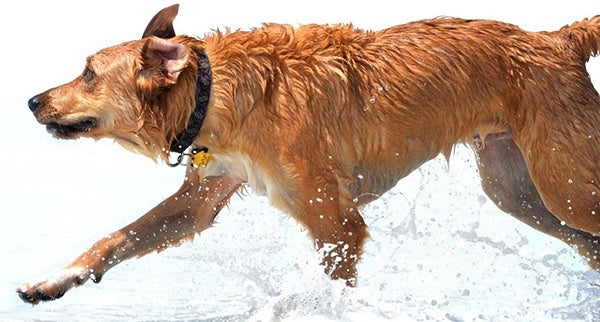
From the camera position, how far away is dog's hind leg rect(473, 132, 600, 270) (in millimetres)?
7828

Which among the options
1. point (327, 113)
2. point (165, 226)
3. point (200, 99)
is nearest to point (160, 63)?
point (200, 99)

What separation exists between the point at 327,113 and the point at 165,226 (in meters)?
1.29

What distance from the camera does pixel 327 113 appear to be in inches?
277

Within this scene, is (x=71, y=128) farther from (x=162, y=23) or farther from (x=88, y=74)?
(x=162, y=23)

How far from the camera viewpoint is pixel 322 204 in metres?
6.87

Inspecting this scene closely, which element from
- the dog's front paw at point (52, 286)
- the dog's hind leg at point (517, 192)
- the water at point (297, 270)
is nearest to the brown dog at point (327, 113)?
the dog's front paw at point (52, 286)

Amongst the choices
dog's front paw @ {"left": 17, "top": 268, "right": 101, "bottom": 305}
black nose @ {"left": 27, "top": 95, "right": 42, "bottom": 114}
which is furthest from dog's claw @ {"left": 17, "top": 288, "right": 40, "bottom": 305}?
black nose @ {"left": 27, "top": 95, "right": 42, "bottom": 114}

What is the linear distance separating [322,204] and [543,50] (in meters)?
1.71

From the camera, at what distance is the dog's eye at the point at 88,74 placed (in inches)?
269

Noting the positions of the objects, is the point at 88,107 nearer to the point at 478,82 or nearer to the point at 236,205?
the point at 478,82

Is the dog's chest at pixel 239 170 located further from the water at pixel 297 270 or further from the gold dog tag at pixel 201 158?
the water at pixel 297 270

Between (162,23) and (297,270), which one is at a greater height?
(162,23)

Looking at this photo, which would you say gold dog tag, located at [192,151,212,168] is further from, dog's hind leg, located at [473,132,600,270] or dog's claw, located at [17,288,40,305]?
dog's hind leg, located at [473,132,600,270]

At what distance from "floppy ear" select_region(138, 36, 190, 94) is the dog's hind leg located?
88.4 inches
